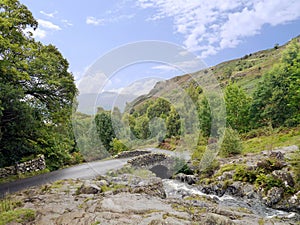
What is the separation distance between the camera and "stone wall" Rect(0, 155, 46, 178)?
511 inches

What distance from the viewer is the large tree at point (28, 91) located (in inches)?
435

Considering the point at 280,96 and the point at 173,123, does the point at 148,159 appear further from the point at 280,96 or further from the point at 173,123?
the point at 280,96

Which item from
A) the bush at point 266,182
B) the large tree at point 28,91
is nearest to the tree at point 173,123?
the bush at point 266,182

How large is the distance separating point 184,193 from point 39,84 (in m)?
8.60

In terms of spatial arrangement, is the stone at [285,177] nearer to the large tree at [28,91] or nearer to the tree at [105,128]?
the tree at [105,128]

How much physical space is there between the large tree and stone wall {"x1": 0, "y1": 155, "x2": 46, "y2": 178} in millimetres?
377

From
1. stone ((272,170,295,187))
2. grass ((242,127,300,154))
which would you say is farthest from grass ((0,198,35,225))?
grass ((242,127,300,154))

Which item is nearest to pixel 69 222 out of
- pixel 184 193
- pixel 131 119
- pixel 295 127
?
pixel 131 119

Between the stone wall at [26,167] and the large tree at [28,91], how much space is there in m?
0.38

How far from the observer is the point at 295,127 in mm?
24047

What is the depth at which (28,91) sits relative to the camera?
12805mm

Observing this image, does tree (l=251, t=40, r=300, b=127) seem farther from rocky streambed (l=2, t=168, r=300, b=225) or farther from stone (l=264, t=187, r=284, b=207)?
rocky streambed (l=2, t=168, r=300, b=225)

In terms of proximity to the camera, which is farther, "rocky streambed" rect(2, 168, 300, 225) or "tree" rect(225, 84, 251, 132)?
"tree" rect(225, 84, 251, 132)

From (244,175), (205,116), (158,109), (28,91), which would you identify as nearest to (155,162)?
(205,116)
